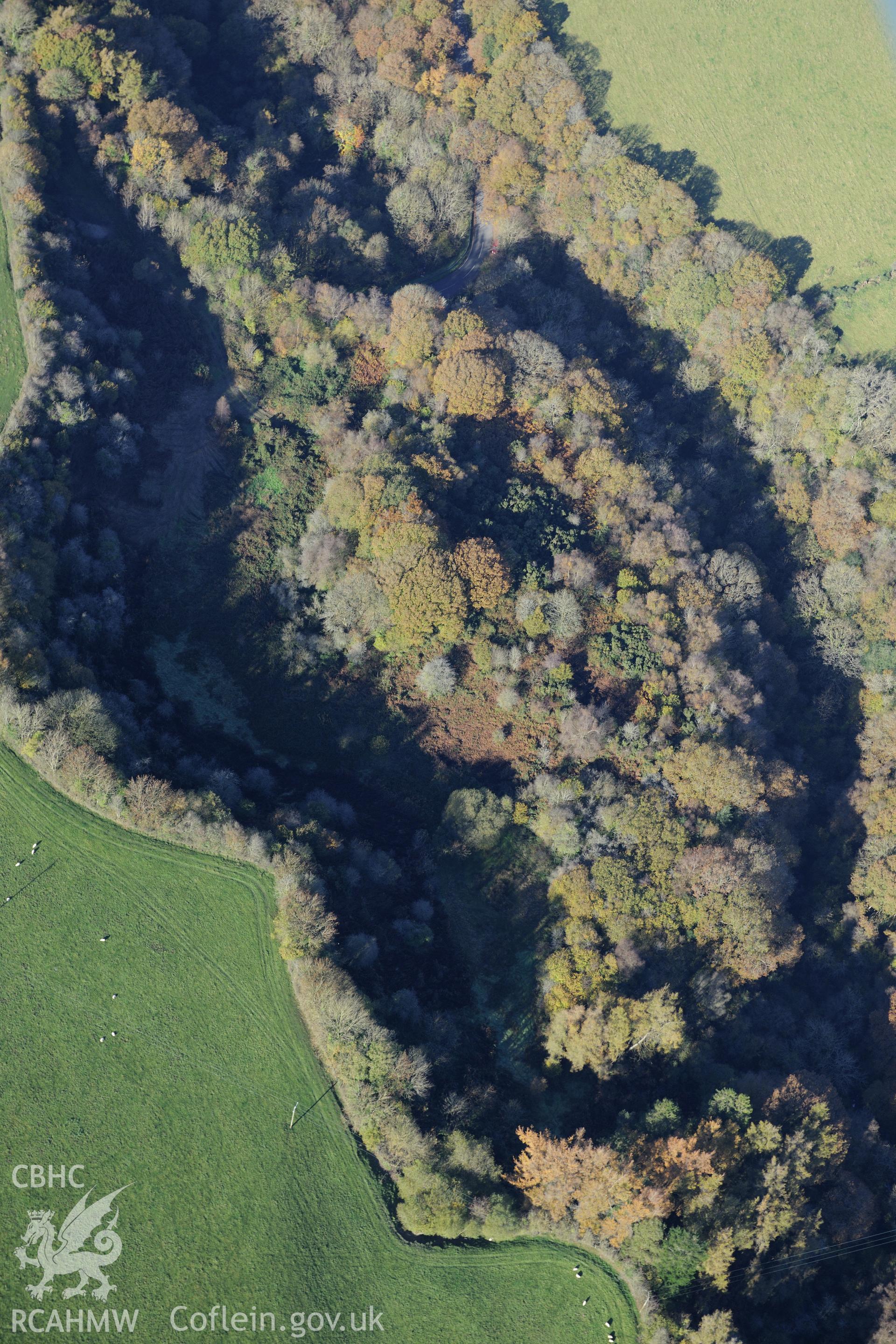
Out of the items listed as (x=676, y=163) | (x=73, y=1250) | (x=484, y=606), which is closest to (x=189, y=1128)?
(x=73, y=1250)

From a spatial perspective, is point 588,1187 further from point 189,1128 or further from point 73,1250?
point 73,1250

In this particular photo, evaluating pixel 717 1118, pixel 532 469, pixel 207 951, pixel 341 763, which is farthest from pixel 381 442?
pixel 717 1118

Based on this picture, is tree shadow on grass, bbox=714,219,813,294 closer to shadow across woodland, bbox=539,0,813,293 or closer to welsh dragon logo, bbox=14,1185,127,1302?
shadow across woodland, bbox=539,0,813,293

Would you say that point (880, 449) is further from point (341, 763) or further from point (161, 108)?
point (161, 108)

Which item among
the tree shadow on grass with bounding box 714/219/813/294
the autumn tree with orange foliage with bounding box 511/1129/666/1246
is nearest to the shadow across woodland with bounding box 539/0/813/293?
the tree shadow on grass with bounding box 714/219/813/294

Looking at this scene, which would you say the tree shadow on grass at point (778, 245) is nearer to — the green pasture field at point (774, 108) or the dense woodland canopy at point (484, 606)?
the green pasture field at point (774, 108)

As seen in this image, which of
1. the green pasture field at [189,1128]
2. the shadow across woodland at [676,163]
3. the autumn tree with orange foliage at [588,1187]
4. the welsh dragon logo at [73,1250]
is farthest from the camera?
the shadow across woodland at [676,163]

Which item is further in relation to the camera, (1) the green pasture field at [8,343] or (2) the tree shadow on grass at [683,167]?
(2) the tree shadow on grass at [683,167]

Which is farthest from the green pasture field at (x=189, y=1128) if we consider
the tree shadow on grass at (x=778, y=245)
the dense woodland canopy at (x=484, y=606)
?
the tree shadow on grass at (x=778, y=245)
